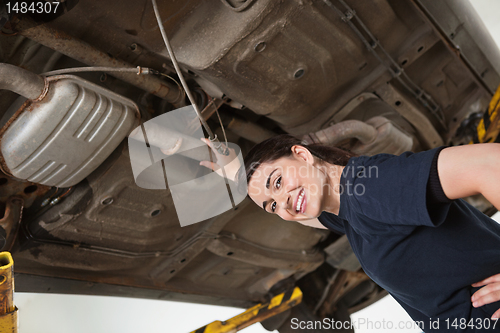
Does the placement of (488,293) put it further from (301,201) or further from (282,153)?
(282,153)

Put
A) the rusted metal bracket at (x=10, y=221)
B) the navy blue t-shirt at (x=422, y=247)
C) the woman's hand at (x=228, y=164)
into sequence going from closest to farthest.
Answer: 1. the navy blue t-shirt at (x=422, y=247)
2. the rusted metal bracket at (x=10, y=221)
3. the woman's hand at (x=228, y=164)

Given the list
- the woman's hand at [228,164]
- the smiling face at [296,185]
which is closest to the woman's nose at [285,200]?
the smiling face at [296,185]

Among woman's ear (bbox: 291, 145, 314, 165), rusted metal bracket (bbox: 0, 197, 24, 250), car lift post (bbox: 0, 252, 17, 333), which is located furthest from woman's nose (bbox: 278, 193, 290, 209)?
rusted metal bracket (bbox: 0, 197, 24, 250)

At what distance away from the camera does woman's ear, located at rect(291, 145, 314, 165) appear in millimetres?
1152

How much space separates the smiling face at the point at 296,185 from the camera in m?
1.09

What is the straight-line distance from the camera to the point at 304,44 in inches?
55.9

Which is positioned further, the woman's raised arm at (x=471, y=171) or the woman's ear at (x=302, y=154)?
the woman's ear at (x=302, y=154)

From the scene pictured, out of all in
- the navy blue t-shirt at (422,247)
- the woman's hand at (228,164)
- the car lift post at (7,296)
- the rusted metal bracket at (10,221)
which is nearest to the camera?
the navy blue t-shirt at (422,247)

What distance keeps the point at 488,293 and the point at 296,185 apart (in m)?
0.52

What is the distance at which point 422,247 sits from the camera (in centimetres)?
97

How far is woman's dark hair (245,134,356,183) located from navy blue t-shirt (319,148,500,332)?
0.54ft

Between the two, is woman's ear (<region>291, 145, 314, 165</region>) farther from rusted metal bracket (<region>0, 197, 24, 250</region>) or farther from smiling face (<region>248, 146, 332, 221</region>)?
rusted metal bracket (<region>0, 197, 24, 250</region>)

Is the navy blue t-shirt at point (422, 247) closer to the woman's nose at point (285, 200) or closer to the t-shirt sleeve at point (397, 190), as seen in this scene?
the t-shirt sleeve at point (397, 190)

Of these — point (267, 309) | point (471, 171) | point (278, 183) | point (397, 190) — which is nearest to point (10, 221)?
point (278, 183)
